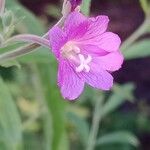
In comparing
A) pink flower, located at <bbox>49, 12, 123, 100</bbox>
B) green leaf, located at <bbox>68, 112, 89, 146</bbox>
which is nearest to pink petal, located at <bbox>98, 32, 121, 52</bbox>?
pink flower, located at <bbox>49, 12, 123, 100</bbox>

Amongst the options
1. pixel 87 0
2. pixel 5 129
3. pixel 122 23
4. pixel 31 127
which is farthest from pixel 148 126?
pixel 87 0

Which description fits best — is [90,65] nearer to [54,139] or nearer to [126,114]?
[54,139]

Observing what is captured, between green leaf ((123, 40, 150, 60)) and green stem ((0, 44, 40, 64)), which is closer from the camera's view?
green stem ((0, 44, 40, 64))

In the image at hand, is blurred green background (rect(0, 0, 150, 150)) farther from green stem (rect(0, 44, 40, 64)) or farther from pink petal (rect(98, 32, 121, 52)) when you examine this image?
green stem (rect(0, 44, 40, 64))

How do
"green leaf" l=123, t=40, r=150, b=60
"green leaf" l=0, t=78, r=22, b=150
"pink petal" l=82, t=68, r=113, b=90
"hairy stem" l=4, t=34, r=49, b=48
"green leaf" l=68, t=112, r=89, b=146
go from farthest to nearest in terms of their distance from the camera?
"green leaf" l=68, t=112, r=89, b=146 → "green leaf" l=123, t=40, r=150, b=60 → "green leaf" l=0, t=78, r=22, b=150 → "pink petal" l=82, t=68, r=113, b=90 → "hairy stem" l=4, t=34, r=49, b=48

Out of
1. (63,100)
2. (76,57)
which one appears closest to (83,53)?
(76,57)

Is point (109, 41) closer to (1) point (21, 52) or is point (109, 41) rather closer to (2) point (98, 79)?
(2) point (98, 79)

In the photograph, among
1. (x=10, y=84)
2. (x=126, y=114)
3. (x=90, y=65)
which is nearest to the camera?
(x=90, y=65)
